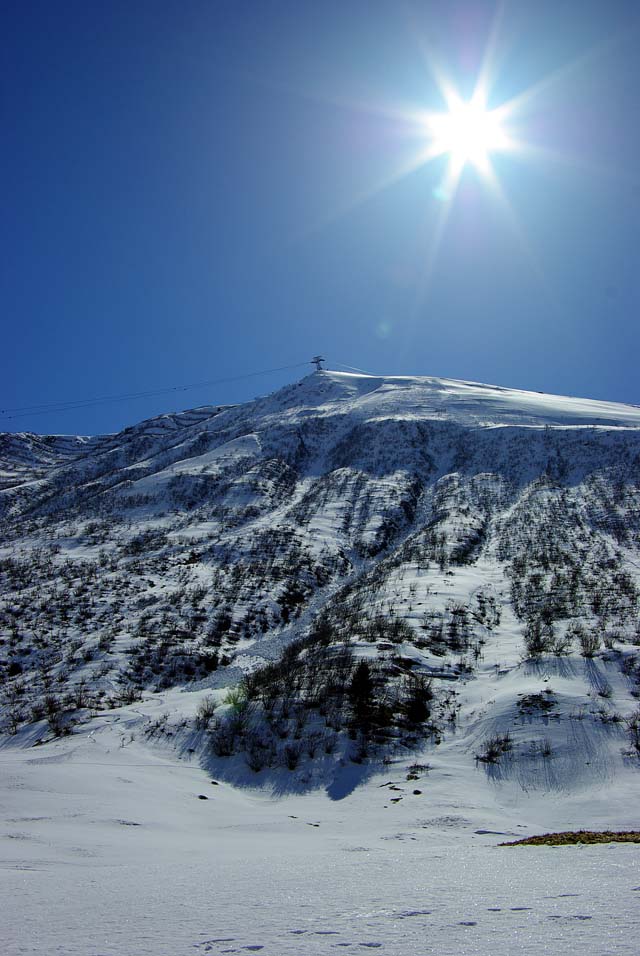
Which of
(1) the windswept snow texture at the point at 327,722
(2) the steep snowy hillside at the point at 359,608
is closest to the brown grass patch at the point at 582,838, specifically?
(1) the windswept snow texture at the point at 327,722

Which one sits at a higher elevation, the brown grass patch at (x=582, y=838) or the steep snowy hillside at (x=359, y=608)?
the steep snowy hillside at (x=359, y=608)

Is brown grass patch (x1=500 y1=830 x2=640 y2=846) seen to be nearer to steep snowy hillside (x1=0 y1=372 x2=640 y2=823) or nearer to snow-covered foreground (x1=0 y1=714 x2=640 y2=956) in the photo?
snow-covered foreground (x1=0 y1=714 x2=640 y2=956)

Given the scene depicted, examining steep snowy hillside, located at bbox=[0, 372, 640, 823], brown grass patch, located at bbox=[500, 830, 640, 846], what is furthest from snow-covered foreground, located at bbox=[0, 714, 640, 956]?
steep snowy hillside, located at bbox=[0, 372, 640, 823]

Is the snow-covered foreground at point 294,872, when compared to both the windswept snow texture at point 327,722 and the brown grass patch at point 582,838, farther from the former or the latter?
the brown grass patch at point 582,838

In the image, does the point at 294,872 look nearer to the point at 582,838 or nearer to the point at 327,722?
the point at 582,838

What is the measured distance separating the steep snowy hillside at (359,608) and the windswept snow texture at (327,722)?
3.9 inches

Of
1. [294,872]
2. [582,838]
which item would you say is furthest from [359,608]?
[294,872]

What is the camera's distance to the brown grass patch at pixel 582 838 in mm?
5590

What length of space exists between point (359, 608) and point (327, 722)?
8.91 m

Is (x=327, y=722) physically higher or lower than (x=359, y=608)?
lower

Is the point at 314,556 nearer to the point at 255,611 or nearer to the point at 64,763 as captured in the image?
the point at 255,611

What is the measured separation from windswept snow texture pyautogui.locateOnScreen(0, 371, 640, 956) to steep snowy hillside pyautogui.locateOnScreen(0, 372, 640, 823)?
3.9 inches

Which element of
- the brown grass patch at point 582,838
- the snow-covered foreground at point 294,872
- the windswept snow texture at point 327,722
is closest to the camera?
the snow-covered foreground at point 294,872

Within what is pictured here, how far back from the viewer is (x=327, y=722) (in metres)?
11.0
